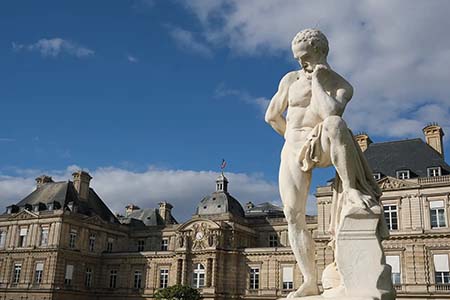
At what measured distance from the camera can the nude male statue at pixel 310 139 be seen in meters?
4.63

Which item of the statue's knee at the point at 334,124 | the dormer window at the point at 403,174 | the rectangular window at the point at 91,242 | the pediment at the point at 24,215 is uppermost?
the dormer window at the point at 403,174

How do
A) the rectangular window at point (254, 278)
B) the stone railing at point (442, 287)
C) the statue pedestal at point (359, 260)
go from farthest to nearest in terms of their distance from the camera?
1. the rectangular window at point (254, 278)
2. the stone railing at point (442, 287)
3. the statue pedestal at point (359, 260)

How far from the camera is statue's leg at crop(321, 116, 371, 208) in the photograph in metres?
4.60

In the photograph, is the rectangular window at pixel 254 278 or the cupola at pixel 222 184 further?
the cupola at pixel 222 184

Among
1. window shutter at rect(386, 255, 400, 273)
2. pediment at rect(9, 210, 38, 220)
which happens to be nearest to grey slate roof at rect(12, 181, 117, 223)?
pediment at rect(9, 210, 38, 220)

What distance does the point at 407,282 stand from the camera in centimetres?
2888

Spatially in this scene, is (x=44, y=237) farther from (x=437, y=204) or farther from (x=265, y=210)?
(x=437, y=204)

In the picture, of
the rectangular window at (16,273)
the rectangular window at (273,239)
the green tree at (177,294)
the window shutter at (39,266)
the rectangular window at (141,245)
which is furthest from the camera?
the rectangular window at (141,245)

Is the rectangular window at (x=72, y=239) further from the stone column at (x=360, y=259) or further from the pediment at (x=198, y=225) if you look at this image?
the stone column at (x=360, y=259)

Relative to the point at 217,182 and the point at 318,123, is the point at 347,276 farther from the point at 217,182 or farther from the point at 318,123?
the point at 217,182

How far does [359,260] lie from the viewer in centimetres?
439

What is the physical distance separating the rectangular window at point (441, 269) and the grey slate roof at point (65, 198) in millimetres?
26610

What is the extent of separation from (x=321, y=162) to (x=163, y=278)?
36547 mm

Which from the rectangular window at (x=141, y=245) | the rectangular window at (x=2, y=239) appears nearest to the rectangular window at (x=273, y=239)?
the rectangular window at (x=141, y=245)
